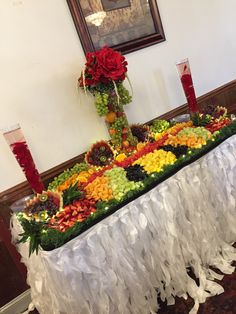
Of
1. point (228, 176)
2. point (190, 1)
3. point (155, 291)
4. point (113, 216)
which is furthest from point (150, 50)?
point (155, 291)

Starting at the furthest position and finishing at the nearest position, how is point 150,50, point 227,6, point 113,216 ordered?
point 227,6
point 150,50
point 113,216

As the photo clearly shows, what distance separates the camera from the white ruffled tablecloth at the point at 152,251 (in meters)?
1.06

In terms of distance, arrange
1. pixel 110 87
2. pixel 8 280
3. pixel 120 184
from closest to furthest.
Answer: pixel 120 184 → pixel 110 87 → pixel 8 280

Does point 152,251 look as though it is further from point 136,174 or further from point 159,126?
point 159,126

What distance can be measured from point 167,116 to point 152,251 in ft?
3.19

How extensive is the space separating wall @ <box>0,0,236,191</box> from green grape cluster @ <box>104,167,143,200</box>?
40cm

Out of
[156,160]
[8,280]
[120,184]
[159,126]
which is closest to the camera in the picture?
[120,184]

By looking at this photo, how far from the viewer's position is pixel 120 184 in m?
1.23

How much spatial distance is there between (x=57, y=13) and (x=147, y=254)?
4.10ft

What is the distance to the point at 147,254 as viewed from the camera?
4.08 feet

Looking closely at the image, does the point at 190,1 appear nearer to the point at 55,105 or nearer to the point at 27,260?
the point at 55,105

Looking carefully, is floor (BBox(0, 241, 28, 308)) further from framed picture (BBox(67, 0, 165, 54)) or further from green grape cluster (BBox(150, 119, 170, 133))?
framed picture (BBox(67, 0, 165, 54))

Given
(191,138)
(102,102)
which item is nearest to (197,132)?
(191,138)

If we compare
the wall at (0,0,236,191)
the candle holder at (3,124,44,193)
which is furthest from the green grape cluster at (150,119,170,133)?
the candle holder at (3,124,44,193)
